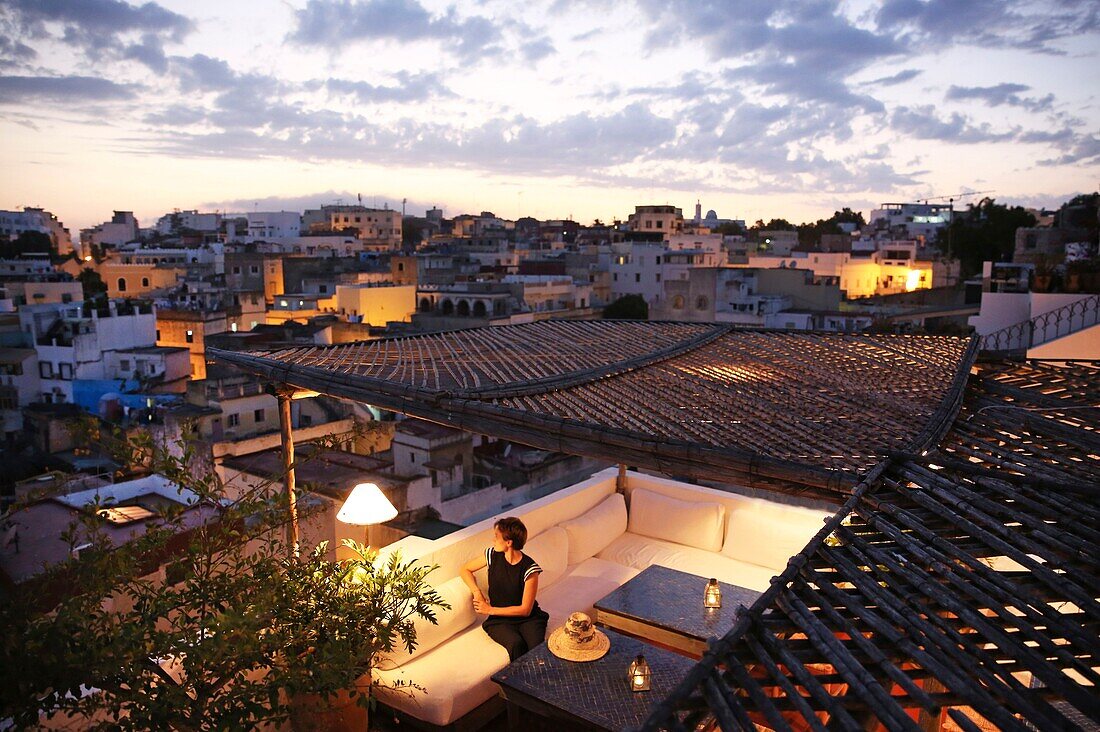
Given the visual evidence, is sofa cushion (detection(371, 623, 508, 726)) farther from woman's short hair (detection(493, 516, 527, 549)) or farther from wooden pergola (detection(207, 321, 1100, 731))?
wooden pergola (detection(207, 321, 1100, 731))

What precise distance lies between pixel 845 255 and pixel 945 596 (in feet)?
113

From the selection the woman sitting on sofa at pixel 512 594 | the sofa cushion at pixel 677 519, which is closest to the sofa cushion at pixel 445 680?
the woman sitting on sofa at pixel 512 594

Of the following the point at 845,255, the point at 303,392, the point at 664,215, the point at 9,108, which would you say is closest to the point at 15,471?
the point at 9,108

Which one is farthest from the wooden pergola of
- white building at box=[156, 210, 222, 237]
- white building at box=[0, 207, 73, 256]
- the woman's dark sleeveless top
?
white building at box=[156, 210, 222, 237]

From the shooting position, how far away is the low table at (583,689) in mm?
3773

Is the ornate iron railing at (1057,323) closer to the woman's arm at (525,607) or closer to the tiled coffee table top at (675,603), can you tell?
the tiled coffee table top at (675,603)

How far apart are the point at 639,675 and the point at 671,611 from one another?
3.43ft

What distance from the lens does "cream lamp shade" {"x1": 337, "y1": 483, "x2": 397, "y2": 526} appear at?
16.6 ft

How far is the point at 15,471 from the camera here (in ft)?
50.6

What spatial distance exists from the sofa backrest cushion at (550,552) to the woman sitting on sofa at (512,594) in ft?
3.00

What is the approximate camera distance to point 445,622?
4918mm

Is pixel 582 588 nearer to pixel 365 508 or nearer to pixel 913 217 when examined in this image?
pixel 365 508

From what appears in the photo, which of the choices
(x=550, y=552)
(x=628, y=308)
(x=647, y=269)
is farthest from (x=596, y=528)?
(x=647, y=269)

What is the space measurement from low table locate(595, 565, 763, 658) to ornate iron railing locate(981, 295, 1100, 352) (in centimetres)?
613
